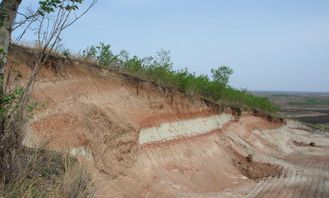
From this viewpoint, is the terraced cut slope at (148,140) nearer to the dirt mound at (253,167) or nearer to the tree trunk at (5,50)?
the dirt mound at (253,167)

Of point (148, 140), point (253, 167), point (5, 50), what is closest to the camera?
point (5, 50)

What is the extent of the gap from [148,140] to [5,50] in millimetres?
12618

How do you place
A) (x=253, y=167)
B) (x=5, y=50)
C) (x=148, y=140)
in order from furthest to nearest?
(x=253, y=167) < (x=148, y=140) < (x=5, y=50)

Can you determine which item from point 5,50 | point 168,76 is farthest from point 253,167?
point 5,50

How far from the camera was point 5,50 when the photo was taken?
7410mm

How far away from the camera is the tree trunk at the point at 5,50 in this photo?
7242 mm

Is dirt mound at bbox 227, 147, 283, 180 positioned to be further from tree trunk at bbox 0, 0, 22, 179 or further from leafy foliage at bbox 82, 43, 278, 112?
tree trunk at bbox 0, 0, 22, 179

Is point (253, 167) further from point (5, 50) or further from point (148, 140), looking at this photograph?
point (5, 50)

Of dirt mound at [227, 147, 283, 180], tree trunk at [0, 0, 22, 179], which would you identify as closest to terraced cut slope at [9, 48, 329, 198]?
dirt mound at [227, 147, 283, 180]

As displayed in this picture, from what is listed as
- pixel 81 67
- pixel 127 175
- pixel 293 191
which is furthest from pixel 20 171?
pixel 293 191

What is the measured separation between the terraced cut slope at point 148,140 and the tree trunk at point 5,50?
4.32ft

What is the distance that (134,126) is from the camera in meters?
18.1

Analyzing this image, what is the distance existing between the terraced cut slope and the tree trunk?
132 centimetres

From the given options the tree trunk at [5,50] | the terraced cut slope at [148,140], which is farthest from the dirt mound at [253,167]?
the tree trunk at [5,50]
